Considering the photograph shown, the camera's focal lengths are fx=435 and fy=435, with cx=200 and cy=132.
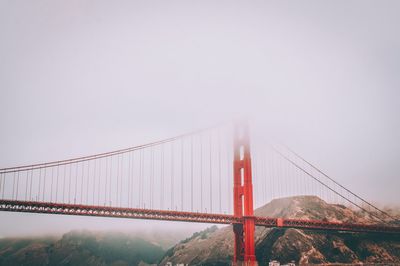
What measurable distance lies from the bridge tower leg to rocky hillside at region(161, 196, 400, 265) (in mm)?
25577

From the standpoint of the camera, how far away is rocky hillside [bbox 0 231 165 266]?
166m

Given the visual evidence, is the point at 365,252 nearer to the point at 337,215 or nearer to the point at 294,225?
the point at 337,215

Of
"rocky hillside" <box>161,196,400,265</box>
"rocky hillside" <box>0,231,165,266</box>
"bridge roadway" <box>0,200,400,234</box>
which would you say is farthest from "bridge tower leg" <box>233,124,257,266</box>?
"rocky hillside" <box>0,231,165,266</box>

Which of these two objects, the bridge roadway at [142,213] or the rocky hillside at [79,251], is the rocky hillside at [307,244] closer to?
the bridge roadway at [142,213]

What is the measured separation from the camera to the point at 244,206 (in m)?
66.6

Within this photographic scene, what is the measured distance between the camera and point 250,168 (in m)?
68.8

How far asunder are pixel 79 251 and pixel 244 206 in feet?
420

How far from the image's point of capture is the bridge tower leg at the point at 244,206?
6462cm

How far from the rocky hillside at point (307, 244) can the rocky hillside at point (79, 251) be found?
64.3 metres

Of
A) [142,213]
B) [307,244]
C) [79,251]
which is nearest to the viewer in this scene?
[142,213]

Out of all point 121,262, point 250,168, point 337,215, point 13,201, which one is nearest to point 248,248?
point 250,168

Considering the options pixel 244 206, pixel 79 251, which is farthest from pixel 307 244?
pixel 79 251

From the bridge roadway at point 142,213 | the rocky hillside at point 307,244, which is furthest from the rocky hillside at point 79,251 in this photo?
the bridge roadway at point 142,213

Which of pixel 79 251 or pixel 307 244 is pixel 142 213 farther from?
pixel 79 251
